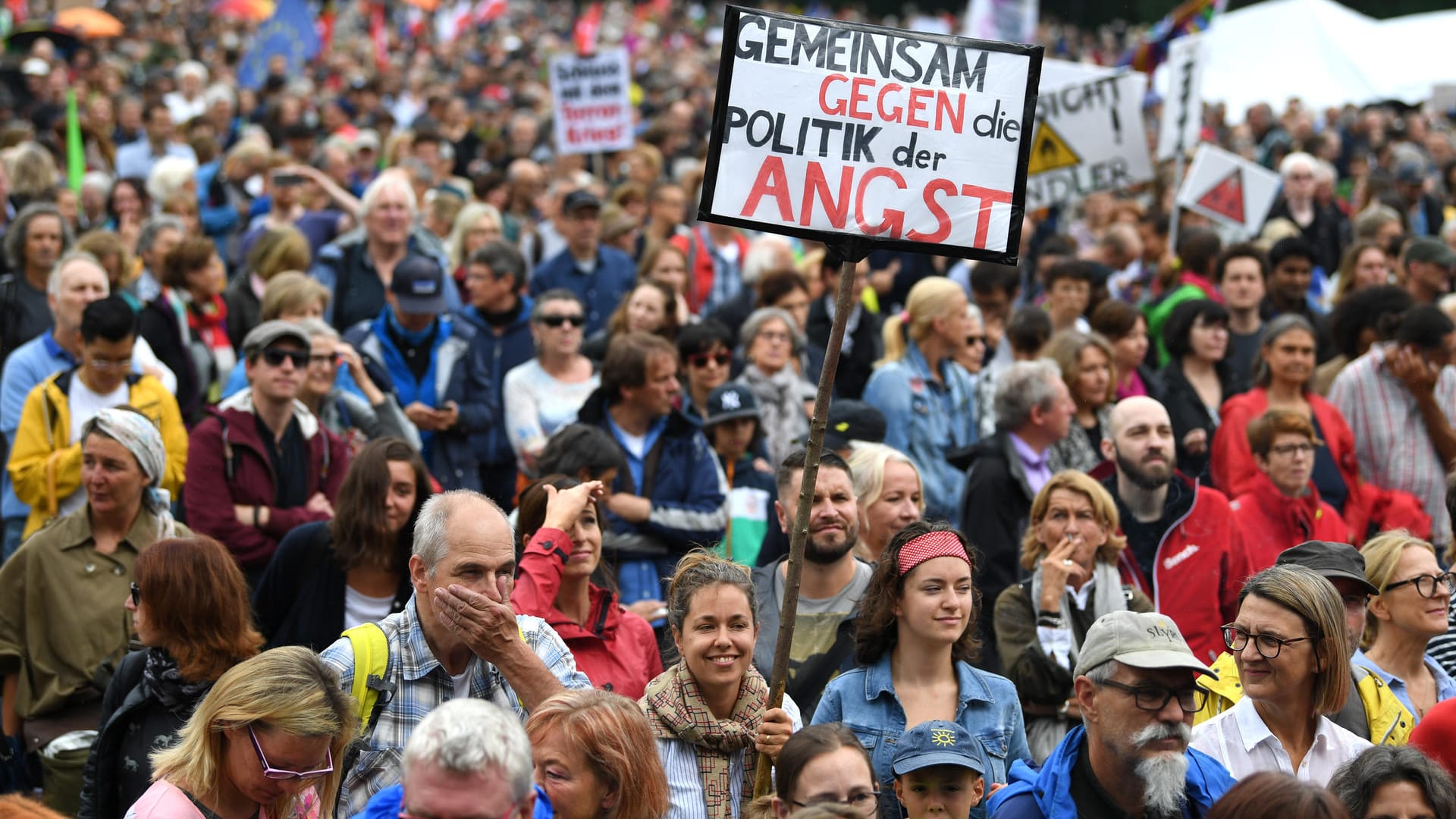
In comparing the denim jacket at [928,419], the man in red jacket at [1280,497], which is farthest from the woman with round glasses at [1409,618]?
the denim jacket at [928,419]

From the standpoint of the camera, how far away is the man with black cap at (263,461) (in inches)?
245

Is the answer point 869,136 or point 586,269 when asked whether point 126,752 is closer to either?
point 869,136

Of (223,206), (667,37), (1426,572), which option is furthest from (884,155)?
(667,37)

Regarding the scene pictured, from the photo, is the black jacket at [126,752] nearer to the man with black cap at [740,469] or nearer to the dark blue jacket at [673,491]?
the dark blue jacket at [673,491]

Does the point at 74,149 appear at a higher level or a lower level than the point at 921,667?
higher

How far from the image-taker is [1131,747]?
3.92 meters

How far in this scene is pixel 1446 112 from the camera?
22.6 m

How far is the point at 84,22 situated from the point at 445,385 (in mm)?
15545

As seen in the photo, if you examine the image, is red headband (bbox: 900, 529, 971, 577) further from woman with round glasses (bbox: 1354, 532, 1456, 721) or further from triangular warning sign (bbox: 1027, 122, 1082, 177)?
triangular warning sign (bbox: 1027, 122, 1082, 177)

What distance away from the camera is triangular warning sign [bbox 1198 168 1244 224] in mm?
12242

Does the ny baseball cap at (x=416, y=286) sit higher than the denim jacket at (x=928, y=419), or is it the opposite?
the ny baseball cap at (x=416, y=286)

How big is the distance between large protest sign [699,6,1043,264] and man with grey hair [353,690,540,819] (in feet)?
5.80

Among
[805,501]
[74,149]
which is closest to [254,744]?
[805,501]

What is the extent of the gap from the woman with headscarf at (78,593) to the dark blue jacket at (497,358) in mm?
2397
